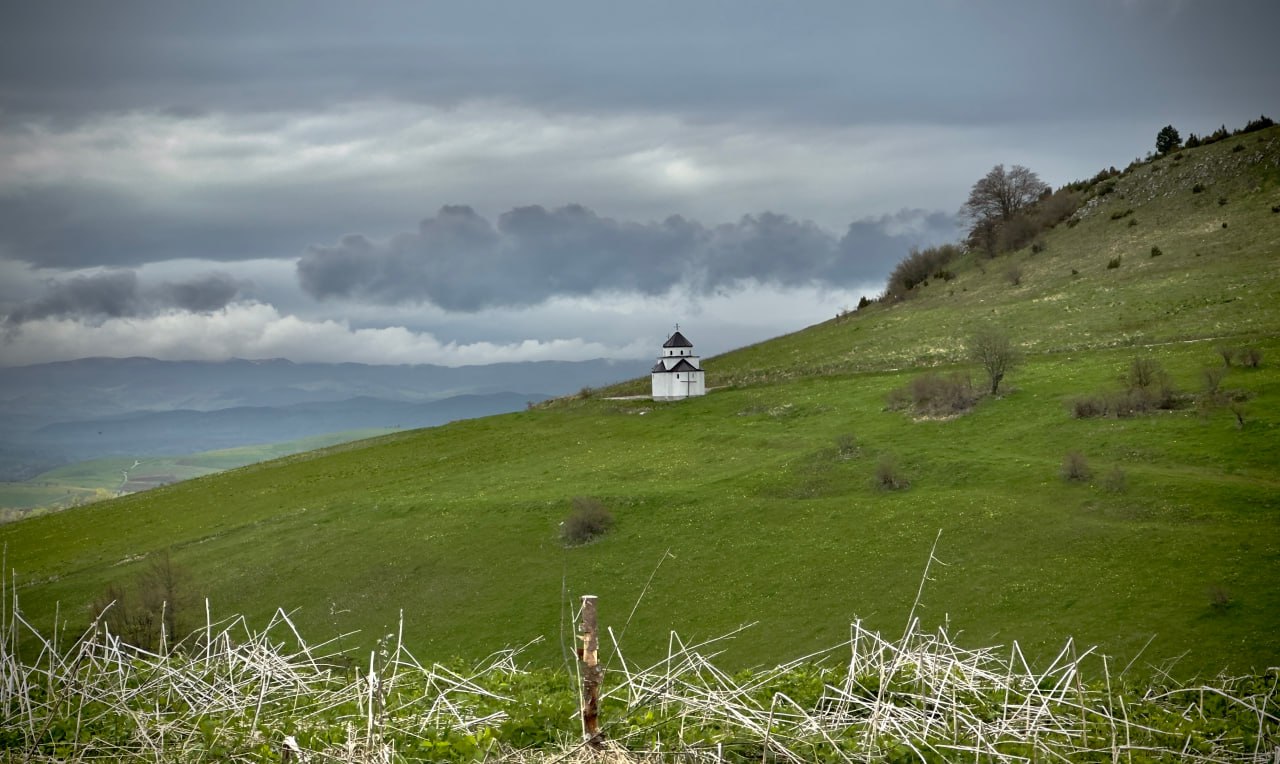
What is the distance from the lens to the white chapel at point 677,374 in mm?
103938

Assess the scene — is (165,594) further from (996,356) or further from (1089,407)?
(996,356)

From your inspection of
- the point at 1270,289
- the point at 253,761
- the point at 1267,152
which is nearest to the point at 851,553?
the point at 253,761

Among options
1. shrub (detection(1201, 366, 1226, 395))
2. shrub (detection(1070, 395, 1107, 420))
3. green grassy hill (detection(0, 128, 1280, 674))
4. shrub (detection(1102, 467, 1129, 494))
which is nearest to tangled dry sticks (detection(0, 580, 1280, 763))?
green grassy hill (detection(0, 128, 1280, 674))

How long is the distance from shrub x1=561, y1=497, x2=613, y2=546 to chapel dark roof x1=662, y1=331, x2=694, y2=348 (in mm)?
46035

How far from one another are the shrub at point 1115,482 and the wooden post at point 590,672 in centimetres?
5187

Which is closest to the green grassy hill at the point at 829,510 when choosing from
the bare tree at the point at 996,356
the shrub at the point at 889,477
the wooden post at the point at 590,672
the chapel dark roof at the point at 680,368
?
the shrub at the point at 889,477

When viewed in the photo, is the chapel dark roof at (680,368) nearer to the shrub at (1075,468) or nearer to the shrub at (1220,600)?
the shrub at (1075,468)

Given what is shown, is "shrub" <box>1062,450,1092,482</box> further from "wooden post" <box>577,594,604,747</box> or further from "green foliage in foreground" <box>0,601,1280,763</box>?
"wooden post" <box>577,594,604,747</box>

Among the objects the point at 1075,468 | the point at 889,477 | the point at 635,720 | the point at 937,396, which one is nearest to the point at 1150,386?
the point at 937,396

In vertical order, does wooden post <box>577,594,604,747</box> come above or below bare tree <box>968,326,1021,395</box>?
below

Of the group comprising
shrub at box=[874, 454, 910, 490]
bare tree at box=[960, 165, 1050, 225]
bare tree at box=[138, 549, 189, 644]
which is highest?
bare tree at box=[960, 165, 1050, 225]

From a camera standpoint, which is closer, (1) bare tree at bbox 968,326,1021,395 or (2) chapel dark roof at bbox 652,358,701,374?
(1) bare tree at bbox 968,326,1021,395

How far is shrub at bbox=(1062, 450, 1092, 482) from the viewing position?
5531cm

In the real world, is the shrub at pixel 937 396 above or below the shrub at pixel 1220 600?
above
